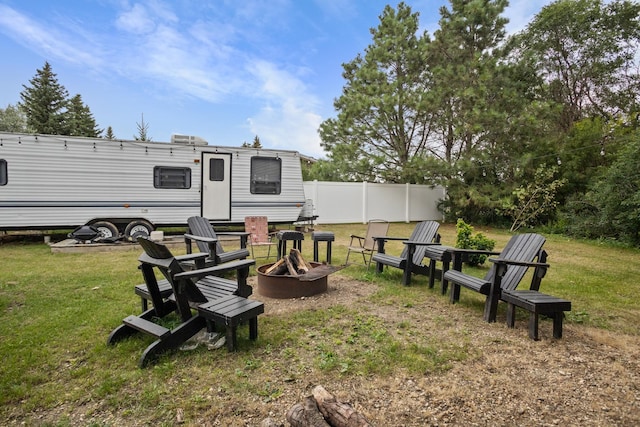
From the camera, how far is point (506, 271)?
3824 mm

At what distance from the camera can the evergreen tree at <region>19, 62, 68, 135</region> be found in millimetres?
24312

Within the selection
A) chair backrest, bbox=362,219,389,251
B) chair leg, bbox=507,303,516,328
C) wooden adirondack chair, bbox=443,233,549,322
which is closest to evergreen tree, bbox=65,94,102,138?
chair backrest, bbox=362,219,389,251

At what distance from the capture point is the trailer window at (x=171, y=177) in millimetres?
8500

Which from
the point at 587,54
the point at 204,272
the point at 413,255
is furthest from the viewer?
the point at 587,54

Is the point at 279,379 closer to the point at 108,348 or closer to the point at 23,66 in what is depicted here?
the point at 108,348

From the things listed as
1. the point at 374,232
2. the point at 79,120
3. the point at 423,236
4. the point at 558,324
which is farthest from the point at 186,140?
the point at 79,120

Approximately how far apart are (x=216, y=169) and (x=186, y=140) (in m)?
1.03

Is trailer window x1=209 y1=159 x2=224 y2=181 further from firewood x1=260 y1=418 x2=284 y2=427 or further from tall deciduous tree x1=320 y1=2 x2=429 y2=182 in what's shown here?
firewood x1=260 y1=418 x2=284 y2=427

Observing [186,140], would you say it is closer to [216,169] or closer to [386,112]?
[216,169]

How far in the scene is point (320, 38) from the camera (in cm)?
1140

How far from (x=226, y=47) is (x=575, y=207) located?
1219cm

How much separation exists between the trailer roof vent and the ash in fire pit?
5.53 meters

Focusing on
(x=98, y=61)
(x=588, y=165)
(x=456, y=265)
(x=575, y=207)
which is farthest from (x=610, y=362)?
(x=98, y=61)

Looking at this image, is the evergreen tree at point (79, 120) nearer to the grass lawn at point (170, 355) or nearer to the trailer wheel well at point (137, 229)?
the trailer wheel well at point (137, 229)
